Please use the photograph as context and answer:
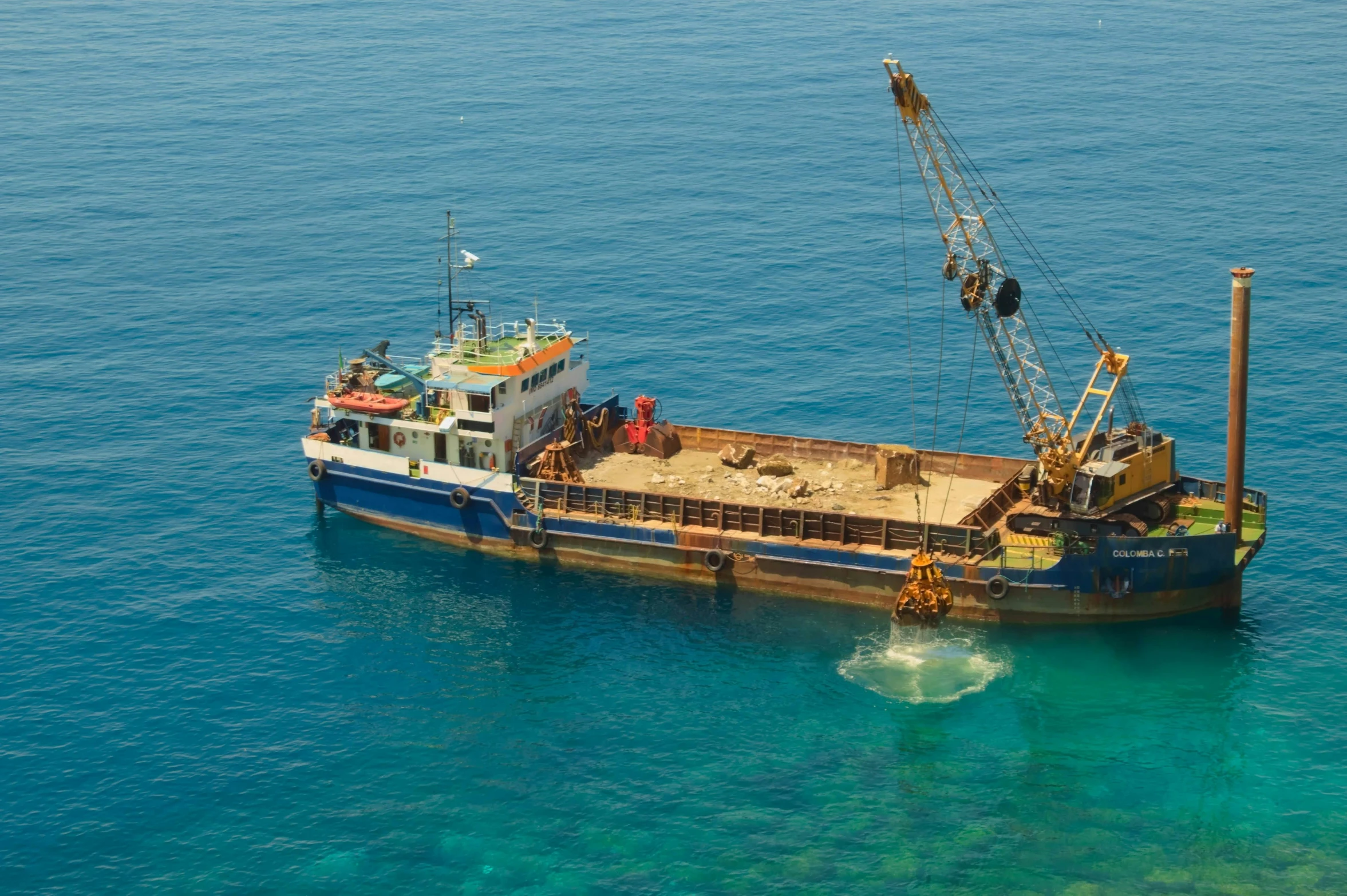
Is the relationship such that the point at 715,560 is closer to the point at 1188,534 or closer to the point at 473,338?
the point at 473,338

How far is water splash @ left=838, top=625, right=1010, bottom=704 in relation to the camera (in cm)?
5556

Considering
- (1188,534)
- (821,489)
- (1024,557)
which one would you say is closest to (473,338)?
(821,489)

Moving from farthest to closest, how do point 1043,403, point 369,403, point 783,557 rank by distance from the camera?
point 369,403
point 1043,403
point 783,557

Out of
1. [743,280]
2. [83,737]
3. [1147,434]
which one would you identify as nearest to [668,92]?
[743,280]

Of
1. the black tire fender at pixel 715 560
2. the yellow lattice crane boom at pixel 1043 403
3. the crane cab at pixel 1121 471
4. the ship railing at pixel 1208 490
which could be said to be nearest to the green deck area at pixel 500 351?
the black tire fender at pixel 715 560

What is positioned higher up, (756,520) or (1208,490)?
(1208,490)

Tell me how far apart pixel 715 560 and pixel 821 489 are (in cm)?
613

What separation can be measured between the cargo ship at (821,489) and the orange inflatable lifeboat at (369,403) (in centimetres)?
17

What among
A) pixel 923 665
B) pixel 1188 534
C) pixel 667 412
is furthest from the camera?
pixel 667 412

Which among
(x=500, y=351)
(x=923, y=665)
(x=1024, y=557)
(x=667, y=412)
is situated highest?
(x=500, y=351)

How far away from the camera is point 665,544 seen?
207 ft

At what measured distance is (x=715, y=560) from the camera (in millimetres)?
62281

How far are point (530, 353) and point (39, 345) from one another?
116 feet

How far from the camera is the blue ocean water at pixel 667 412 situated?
4856cm
